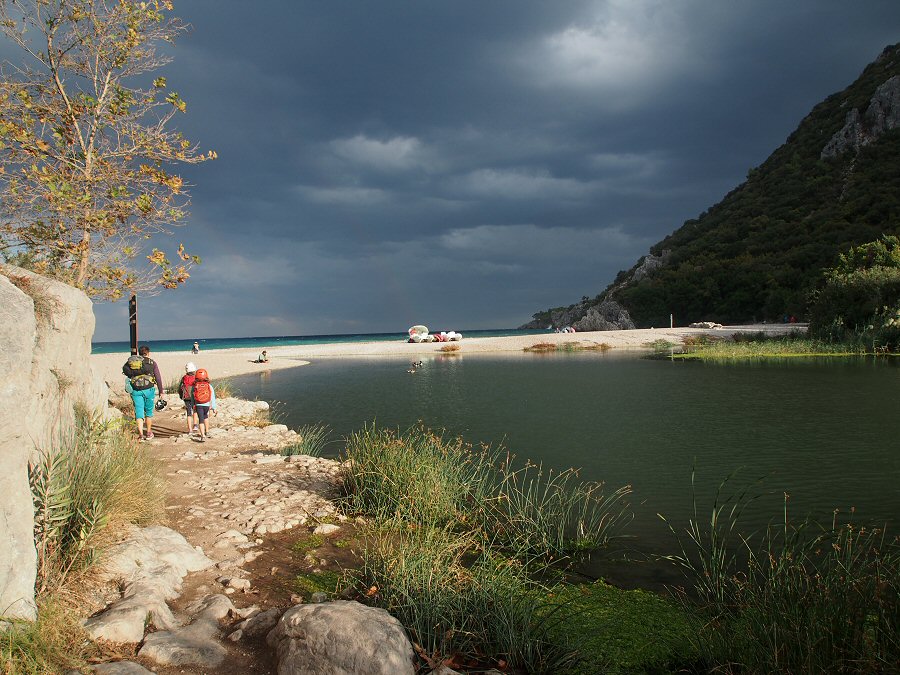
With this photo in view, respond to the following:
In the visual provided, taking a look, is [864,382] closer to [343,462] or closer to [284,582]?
[343,462]

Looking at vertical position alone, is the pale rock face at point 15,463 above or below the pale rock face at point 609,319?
below

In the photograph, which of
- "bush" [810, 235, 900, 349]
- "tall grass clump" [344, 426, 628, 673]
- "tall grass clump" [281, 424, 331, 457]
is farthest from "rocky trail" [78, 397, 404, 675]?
"bush" [810, 235, 900, 349]

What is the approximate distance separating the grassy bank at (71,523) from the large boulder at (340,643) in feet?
4.20

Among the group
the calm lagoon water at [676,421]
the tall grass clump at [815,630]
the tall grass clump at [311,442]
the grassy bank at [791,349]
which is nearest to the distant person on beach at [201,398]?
the tall grass clump at [311,442]

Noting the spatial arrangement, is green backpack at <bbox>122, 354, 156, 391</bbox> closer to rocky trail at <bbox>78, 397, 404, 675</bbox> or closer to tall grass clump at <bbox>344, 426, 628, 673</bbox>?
rocky trail at <bbox>78, 397, 404, 675</bbox>

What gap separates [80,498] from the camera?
484 centimetres

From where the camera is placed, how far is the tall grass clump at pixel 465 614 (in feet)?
13.2

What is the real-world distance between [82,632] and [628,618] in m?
4.69

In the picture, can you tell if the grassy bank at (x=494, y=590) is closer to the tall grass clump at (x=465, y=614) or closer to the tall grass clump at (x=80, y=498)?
the tall grass clump at (x=465, y=614)

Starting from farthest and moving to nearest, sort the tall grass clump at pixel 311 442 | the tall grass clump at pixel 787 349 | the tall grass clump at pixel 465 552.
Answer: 1. the tall grass clump at pixel 787 349
2. the tall grass clump at pixel 311 442
3. the tall grass clump at pixel 465 552

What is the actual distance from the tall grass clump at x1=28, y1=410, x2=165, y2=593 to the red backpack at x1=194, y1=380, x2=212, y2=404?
6249 mm

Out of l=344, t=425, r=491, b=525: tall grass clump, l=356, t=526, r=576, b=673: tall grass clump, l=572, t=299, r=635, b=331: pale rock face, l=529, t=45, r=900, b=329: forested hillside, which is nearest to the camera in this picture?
l=356, t=526, r=576, b=673: tall grass clump

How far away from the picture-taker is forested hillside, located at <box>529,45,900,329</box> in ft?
215

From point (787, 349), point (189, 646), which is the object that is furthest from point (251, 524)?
point (787, 349)
